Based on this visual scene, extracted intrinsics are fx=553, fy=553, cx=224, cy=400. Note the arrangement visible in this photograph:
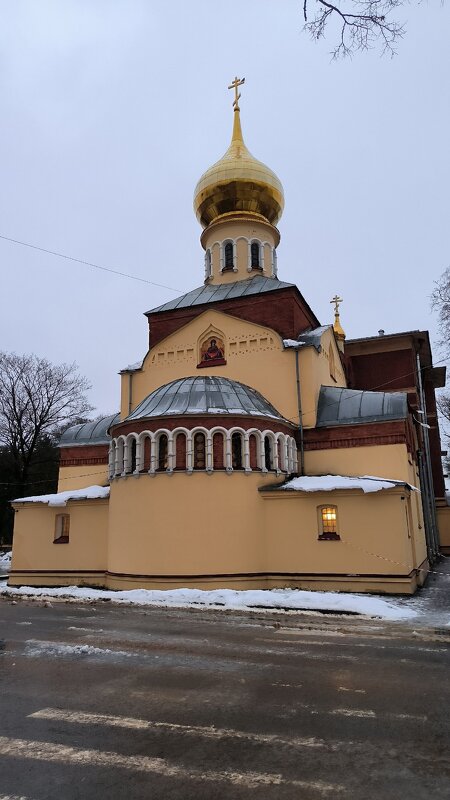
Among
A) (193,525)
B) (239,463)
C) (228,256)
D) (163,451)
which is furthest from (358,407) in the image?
(228,256)

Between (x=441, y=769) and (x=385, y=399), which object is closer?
(x=441, y=769)

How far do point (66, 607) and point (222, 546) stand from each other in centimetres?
381

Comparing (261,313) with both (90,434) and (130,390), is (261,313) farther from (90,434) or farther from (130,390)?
(90,434)

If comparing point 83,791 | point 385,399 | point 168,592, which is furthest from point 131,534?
point 83,791

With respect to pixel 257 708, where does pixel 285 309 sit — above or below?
above

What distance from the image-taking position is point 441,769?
3.96 m

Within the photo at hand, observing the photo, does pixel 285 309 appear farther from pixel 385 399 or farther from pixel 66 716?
pixel 66 716

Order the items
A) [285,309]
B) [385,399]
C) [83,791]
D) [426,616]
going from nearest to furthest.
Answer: [83,791]
[426,616]
[385,399]
[285,309]

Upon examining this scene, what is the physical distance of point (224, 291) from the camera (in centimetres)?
1958

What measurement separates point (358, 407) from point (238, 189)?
1024 centimetres

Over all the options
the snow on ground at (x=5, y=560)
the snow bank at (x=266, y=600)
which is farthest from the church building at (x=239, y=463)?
the snow on ground at (x=5, y=560)

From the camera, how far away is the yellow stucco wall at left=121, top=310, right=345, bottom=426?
16438mm

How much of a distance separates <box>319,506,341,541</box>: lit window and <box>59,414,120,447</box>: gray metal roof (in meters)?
8.53

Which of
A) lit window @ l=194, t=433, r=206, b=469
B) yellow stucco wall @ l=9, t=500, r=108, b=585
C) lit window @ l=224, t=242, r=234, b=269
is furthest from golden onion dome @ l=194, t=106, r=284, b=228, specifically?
yellow stucco wall @ l=9, t=500, r=108, b=585
